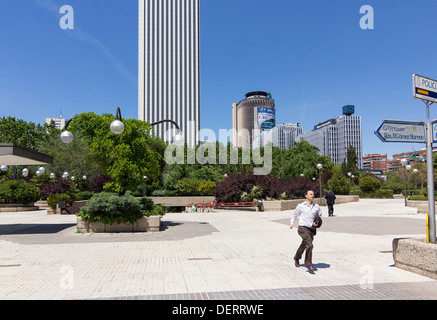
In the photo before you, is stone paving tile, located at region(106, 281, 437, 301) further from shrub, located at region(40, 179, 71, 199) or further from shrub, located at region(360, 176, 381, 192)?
shrub, located at region(360, 176, 381, 192)

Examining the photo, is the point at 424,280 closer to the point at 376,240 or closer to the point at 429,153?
the point at 429,153

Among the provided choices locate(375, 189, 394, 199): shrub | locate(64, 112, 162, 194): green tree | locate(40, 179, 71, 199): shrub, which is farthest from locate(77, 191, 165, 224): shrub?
locate(375, 189, 394, 199): shrub

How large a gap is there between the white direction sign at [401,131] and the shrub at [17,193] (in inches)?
1183

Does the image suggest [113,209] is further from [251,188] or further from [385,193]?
[385,193]

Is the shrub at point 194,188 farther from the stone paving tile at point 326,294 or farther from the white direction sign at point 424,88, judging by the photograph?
the stone paving tile at point 326,294

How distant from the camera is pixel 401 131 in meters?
6.48

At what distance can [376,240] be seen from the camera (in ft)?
33.8

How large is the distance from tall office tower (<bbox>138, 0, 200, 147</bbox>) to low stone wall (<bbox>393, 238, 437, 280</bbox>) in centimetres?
12912

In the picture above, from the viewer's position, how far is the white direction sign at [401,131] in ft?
20.7

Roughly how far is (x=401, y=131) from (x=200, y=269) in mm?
5207

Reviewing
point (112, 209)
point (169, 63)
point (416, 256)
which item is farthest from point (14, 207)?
point (169, 63)

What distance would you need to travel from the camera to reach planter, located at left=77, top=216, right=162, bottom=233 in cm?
1234
